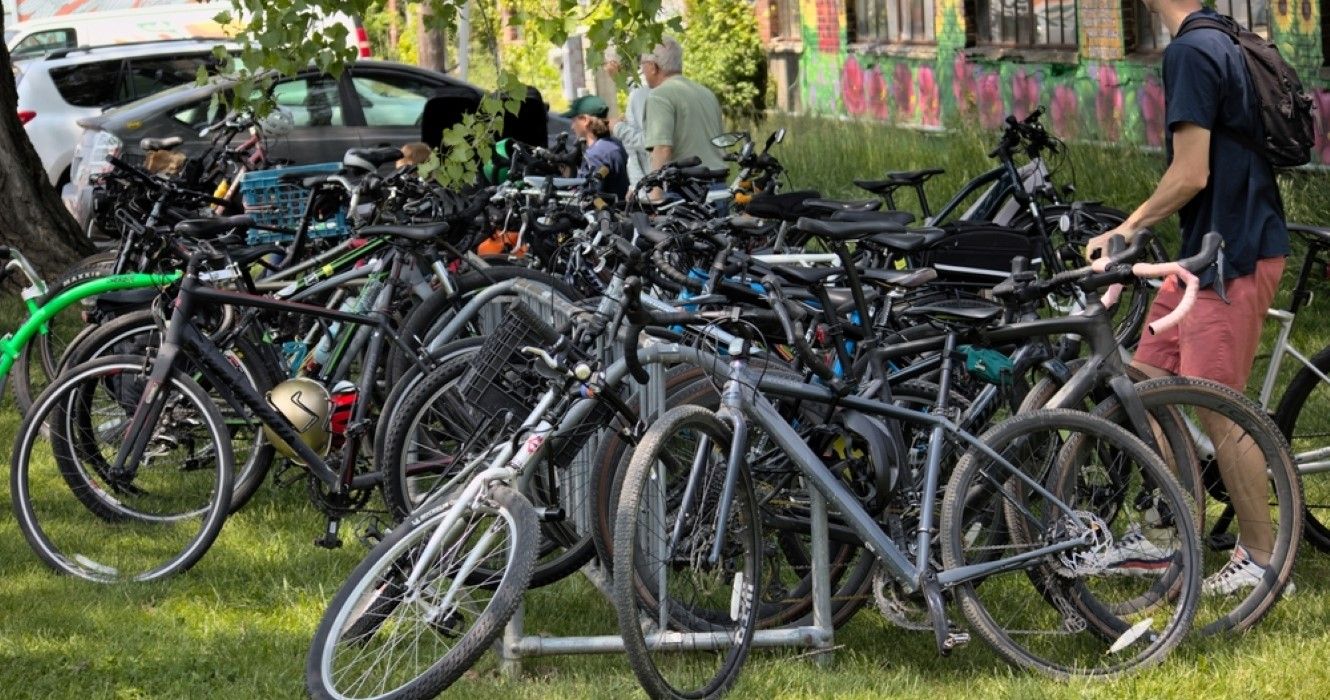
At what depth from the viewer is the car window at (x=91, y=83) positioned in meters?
17.8

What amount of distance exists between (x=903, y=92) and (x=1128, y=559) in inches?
600

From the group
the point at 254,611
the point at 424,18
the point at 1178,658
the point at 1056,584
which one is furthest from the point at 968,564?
the point at 424,18

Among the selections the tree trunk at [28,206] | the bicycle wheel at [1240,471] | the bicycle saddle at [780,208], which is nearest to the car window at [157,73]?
the tree trunk at [28,206]

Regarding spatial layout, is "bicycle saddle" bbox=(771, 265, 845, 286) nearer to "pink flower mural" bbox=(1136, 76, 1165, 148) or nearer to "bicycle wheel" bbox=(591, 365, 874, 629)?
"bicycle wheel" bbox=(591, 365, 874, 629)

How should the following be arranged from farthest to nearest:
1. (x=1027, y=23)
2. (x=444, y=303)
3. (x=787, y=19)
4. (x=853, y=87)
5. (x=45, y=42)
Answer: (x=45, y=42) → (x=787, y=19) → (x=853, y=87) → (x=1027, y=23) → (x=444, y=303)

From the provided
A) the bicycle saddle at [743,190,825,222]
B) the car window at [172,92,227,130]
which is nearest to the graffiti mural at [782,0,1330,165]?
the car window at [172,92,227,130]

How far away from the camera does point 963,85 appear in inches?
726

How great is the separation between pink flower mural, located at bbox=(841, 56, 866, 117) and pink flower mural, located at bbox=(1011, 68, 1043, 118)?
3581mm

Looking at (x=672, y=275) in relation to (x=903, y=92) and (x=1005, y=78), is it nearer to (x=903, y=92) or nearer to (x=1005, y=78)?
(x=1005, y=78)

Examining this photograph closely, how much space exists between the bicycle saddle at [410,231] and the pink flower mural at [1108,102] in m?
9.28

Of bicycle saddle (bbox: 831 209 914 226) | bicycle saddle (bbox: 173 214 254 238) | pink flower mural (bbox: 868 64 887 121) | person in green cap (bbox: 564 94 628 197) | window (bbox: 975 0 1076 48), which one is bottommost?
bicycle saddle (bbox: 831 209 914 226)

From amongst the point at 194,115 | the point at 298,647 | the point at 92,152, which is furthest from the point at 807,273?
the point at 194,115

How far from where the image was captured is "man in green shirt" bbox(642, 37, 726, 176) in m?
10.8

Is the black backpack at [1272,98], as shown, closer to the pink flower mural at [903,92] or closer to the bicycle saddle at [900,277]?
the bicycle saddle at [900,277]
